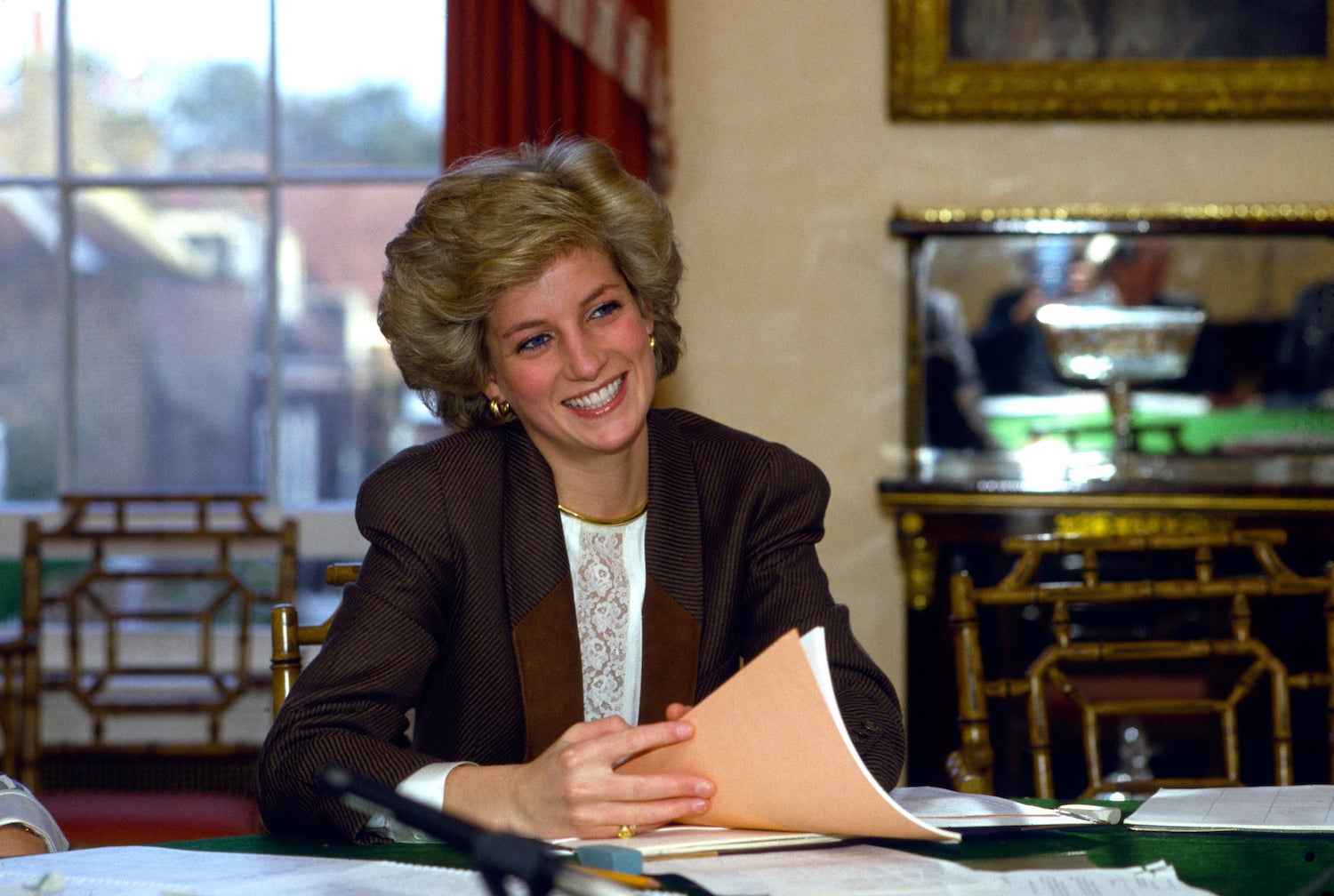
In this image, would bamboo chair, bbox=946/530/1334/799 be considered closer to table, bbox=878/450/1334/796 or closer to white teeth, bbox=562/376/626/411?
white teeth, bbox=562/376/626/411

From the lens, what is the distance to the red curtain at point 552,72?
3.21 metres

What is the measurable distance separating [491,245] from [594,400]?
209mm

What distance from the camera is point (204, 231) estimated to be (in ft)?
11.6

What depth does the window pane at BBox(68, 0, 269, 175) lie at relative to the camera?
3.53 m

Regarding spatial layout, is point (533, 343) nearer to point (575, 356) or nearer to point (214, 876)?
point (575, 356)

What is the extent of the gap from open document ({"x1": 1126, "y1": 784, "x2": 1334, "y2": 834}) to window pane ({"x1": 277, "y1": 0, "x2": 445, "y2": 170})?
108 inches

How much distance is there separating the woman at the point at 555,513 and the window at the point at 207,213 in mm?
1902

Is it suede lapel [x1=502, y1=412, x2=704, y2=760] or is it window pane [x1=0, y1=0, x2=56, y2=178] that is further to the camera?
window pane [x1=0, y1=0, x2=56, y2=178]

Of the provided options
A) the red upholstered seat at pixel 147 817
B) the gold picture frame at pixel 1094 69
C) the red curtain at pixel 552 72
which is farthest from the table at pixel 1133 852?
the gold picture frame at pixel 1094 69

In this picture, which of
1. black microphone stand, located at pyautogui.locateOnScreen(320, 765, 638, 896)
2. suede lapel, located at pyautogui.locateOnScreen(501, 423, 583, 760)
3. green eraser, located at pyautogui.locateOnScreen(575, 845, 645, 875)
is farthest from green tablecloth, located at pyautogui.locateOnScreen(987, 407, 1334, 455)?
black microphone stand, located at pyautogui.locateOnScreen(320, 765, 638, 896)

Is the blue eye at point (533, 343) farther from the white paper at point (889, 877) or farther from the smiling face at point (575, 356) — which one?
A: the white paper at point (889, 877)

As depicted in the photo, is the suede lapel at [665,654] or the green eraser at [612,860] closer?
the green eraser at [612,860]

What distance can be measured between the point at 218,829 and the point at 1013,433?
199 centimetres

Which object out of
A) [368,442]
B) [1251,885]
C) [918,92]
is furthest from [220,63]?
[1251,885]
